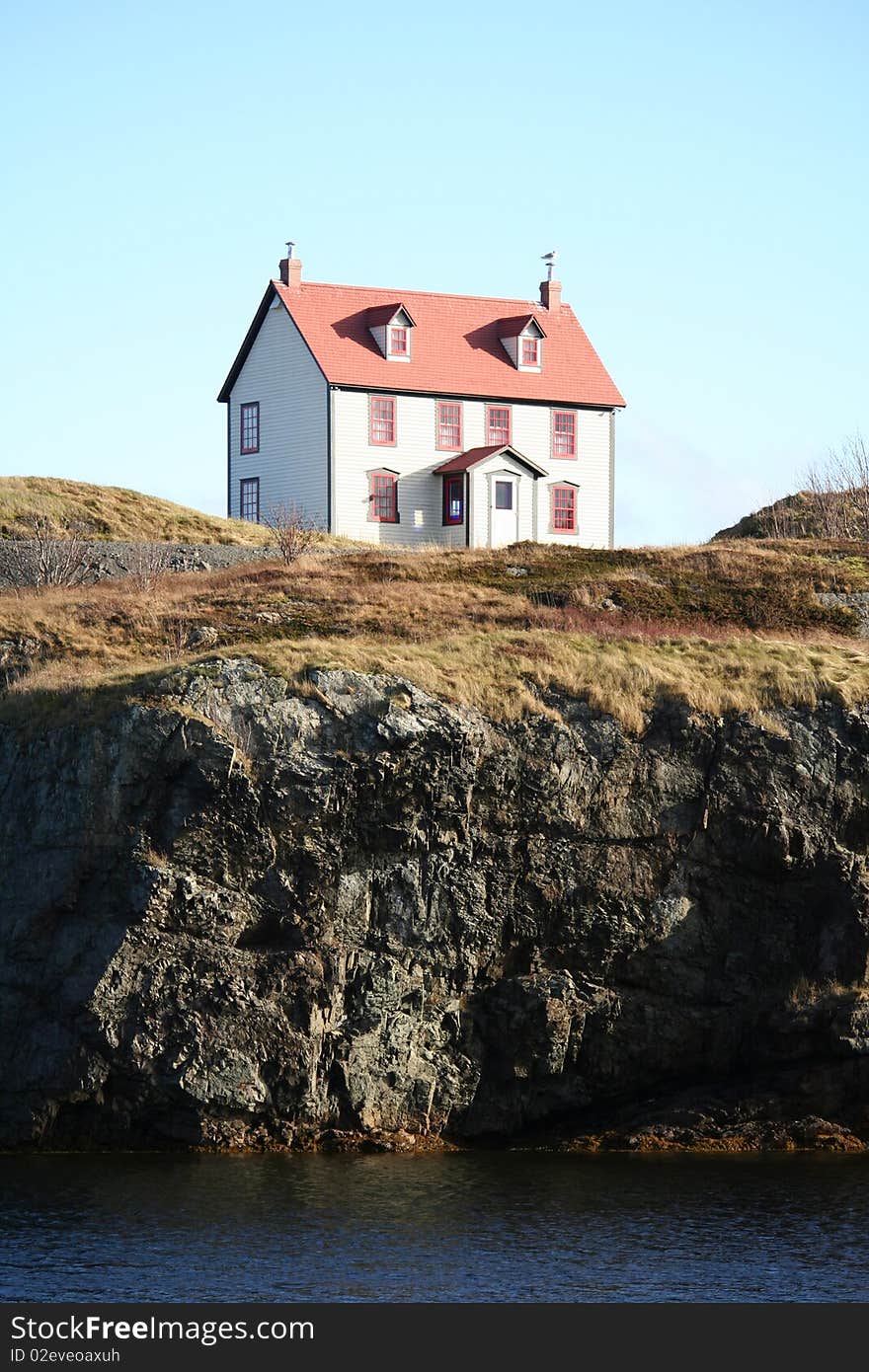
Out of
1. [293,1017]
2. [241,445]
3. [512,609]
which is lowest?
[293,1017]

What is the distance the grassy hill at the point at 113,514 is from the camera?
202 feet

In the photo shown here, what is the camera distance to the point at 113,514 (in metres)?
64.1

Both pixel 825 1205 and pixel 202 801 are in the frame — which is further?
pixel 202 801

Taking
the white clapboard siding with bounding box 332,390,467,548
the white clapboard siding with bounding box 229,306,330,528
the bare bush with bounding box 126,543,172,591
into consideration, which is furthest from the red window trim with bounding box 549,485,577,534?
the bare bush with bounding box 126,543,172,591

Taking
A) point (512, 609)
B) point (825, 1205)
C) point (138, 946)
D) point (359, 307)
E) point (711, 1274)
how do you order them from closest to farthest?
1. point (711, 1274)
2. point (825, 1205)
3. point (138, 946)
4. point (512, 609)
5. point (359, 307)

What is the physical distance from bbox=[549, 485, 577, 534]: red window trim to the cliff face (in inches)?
1327

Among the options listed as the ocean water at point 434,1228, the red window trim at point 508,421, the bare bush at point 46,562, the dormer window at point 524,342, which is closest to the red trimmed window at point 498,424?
the red window trim at point 508,421

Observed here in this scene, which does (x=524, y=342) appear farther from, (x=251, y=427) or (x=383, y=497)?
(x=251, y=427)

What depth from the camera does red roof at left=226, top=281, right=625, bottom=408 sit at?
6850 centimetres

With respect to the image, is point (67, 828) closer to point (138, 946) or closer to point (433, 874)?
point (138, 946)

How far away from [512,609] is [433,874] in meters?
13.7

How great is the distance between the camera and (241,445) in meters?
71.8

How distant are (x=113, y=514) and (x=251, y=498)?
8.68 meters

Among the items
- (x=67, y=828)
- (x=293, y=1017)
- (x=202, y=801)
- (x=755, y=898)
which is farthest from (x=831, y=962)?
(x=67, y=828)
